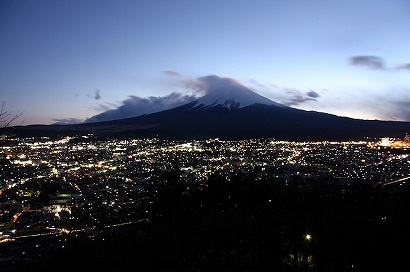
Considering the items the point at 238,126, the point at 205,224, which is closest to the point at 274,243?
the point at 205,224

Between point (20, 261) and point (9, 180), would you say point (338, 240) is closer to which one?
point (20, 261)

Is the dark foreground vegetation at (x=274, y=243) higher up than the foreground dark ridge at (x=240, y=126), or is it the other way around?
the foreground dark ridge at (x=240, y=126)

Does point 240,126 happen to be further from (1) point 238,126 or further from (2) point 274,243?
(2) point 274,243

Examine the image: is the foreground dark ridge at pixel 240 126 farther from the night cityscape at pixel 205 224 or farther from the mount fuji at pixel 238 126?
the night cityscape at pixel 205 224

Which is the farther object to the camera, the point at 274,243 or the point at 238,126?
the point at 238,126

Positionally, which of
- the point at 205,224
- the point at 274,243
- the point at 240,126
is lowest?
the point at 274,243

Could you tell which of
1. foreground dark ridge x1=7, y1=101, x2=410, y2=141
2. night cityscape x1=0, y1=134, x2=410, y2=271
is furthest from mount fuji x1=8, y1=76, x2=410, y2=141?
night cityscape x1=0, y1=134, x2=410, y2=271

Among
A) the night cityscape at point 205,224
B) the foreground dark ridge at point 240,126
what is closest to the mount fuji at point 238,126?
the foreground dark ridge at point 240,126

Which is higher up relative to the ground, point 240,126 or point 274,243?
point 240,126
